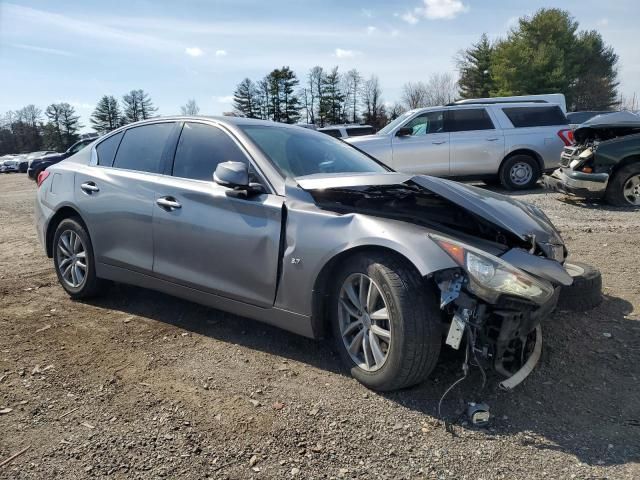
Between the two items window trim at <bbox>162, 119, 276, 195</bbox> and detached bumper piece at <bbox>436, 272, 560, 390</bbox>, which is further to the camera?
window trim at <bbox>162, 119, 276, 195</bbox>

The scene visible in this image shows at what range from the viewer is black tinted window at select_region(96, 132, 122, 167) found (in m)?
4.80

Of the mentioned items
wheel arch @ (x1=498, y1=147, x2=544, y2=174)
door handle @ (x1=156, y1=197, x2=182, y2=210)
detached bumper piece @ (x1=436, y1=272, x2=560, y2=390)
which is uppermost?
wheel arch @ (x1=498, y1=147, x2=544, y2=174)

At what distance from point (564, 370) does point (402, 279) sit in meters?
1.30

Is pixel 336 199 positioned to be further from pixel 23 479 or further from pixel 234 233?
pixel 23 479

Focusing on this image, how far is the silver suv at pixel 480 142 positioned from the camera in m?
11.6

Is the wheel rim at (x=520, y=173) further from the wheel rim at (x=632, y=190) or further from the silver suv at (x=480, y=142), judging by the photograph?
the wheel rim at (x=632, y=190)

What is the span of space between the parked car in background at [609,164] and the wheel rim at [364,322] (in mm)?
7051

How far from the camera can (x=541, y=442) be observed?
8.54 feet

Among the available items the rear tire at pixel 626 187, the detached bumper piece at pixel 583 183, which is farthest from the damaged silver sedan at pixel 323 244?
the rear tire at pixel 626 187

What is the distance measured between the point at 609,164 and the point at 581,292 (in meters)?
5.54

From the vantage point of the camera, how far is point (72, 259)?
482 cm

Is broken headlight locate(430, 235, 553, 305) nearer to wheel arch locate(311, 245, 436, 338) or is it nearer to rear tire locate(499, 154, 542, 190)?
wheel arch locate(311, 245, 436, 338)

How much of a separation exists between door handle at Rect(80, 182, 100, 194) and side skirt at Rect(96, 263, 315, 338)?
65 centimetres

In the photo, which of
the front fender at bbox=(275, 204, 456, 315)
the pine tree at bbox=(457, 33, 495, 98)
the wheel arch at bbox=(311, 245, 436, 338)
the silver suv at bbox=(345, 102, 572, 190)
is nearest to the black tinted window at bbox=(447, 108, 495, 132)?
the silver suv at bbox=(345, 102, 572, 190)
